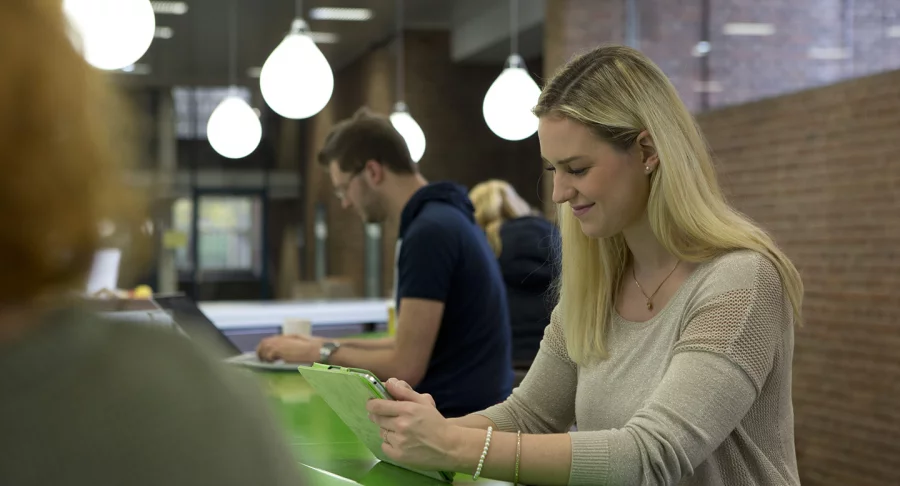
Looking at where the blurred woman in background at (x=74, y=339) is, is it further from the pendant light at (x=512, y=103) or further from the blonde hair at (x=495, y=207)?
the pendant light at (x=512, y=103)

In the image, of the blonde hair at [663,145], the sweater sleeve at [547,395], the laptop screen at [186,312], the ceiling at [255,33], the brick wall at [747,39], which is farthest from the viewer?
the ceiling at [255,33]

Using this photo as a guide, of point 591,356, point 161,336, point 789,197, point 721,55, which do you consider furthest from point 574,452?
point 721,55

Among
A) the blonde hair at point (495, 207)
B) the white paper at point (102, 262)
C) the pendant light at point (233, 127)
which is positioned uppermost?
the pendant light at point (233, 127)

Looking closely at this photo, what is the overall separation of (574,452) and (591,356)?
327mm

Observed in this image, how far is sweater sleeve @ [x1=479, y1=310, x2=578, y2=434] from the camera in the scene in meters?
1.88

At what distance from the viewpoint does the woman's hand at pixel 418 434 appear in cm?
148

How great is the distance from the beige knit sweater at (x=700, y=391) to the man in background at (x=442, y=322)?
0.91 metres

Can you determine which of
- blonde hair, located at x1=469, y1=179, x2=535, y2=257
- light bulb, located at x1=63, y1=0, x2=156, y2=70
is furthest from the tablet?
blonde hair, located at x1=469, y1=179, x2=535, y2=257

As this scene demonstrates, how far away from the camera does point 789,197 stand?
5688 mm

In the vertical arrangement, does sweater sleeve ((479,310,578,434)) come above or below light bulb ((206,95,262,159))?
below

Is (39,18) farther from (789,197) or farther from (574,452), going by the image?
(789,197)

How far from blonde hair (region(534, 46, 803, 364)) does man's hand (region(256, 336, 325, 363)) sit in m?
1.40

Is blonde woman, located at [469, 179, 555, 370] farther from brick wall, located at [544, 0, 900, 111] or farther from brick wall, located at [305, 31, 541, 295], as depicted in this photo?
brick wall, located at [305, 31, 541, 295]

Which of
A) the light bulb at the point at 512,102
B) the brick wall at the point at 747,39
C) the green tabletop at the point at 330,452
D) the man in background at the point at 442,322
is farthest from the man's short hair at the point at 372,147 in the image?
the light bulb at the point at 512,102
